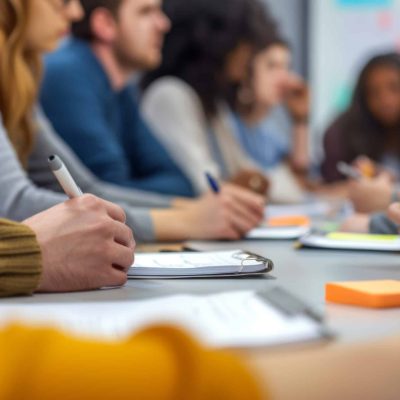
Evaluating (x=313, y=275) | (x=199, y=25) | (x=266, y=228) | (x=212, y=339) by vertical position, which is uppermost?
(x=199, y=25)

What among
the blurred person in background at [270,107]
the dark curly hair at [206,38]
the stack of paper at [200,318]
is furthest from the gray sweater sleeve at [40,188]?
the blurred person in background at [270,107]

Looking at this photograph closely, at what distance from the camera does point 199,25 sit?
286 centimetres

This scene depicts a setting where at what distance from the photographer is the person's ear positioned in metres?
2.34

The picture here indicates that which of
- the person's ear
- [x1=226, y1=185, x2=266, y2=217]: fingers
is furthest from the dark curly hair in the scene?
[x1=226, y1=185, x2=266, y2=217]: fingers

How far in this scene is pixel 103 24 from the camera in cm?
235

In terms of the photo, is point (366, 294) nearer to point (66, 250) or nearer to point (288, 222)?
point (66, 250)

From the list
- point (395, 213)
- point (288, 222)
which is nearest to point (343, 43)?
point (288, 222)

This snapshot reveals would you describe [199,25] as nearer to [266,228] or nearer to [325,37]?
[266,228]

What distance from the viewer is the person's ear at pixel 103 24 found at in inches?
92.1

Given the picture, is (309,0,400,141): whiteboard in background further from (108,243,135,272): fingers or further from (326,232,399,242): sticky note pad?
(108,243,135,272): fingers

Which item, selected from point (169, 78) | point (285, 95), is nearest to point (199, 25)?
point (169, 78)

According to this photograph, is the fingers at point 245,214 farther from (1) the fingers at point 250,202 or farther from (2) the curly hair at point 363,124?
(2) the curly hair at point 363,124

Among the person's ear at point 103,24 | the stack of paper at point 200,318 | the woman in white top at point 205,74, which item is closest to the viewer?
the stack of paper at point 200,318

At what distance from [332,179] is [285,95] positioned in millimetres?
487
